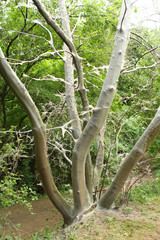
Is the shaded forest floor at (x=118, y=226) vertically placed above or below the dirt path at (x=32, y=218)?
above

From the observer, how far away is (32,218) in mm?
7164

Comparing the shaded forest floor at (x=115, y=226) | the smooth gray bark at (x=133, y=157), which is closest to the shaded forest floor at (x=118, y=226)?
the shaded forest floor at (x=115, y=226)

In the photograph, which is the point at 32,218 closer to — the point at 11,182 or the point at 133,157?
the point at 11,182

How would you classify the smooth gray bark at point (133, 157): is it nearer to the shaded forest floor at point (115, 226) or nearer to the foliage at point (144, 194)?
the shaded forest floor at point (115, 226)

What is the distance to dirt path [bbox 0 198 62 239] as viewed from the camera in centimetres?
589

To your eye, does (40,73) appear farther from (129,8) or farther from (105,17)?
(129,8)

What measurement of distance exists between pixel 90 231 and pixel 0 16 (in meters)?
7.48

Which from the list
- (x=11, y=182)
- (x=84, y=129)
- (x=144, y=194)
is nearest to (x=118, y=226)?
(x=84, y=129)

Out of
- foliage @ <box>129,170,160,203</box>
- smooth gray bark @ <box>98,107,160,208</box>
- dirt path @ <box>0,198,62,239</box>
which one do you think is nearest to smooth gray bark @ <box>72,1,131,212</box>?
smooth gray bark @ <box>98,107,160,208</box>

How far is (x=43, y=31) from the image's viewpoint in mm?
9164

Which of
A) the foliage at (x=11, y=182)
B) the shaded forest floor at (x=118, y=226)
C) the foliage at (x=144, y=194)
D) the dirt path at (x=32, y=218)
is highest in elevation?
the foliage at (x=11, y=182)

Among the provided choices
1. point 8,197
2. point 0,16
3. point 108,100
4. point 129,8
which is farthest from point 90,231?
point 0,16

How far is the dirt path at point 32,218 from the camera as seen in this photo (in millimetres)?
5885

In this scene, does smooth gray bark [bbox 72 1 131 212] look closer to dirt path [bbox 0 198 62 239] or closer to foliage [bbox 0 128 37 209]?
foliage [bbox 0 128 37 209]
